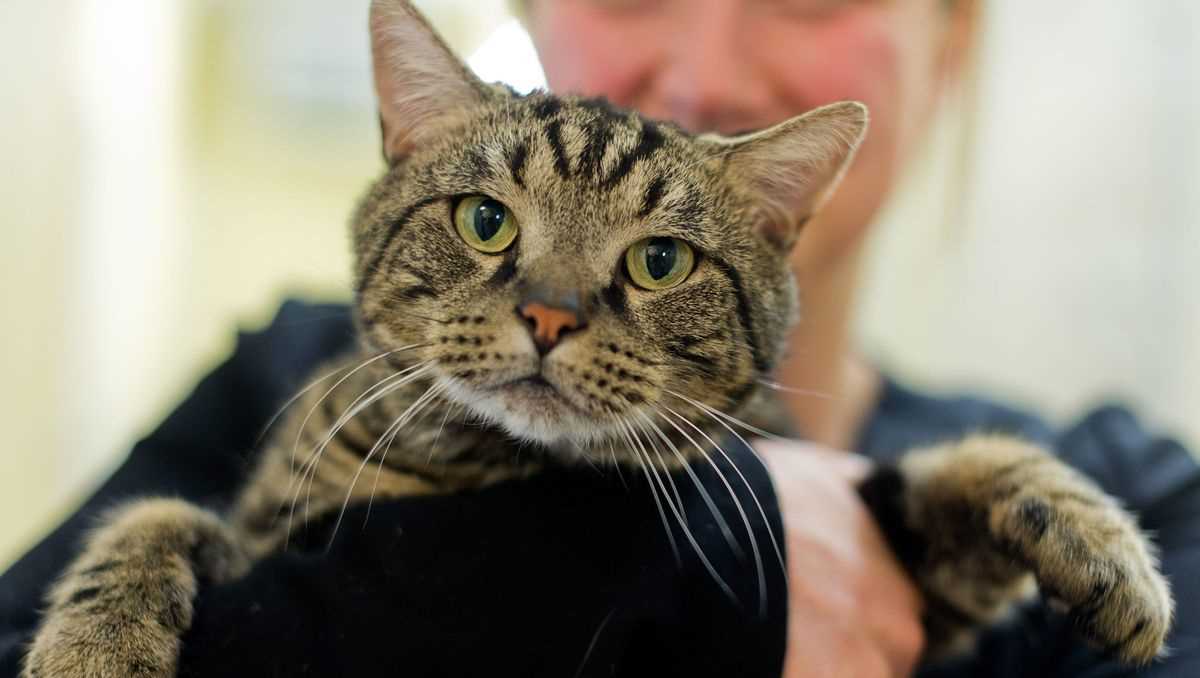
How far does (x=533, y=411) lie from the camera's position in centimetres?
76

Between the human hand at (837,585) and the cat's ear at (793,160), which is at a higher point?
the cat's ear at (793,160)

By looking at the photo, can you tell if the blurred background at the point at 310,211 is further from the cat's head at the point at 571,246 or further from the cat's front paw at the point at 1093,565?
the cat's front paw at the point at 1093,565

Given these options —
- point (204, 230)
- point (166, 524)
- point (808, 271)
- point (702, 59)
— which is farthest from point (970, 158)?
point (204, 230)

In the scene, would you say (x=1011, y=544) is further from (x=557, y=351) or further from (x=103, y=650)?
(x=103, y=650)

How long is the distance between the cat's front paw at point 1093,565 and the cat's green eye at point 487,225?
0.61 m

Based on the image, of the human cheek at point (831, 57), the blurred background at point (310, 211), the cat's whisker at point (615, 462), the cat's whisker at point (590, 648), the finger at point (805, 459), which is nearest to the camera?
the cat's whisker at point (590, 648)

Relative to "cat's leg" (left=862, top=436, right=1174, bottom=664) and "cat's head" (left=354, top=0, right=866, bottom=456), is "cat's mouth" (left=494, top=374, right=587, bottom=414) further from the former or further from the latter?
"cat's leg" (left=862, top=436, right=1174, bottom=664)

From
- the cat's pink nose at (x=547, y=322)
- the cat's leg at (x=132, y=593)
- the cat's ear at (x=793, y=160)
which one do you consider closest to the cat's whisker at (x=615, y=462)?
the cat's pink nose at (x=547, y=322)

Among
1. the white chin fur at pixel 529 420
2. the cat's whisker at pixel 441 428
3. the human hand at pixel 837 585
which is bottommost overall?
the human hand at pixel 837 585

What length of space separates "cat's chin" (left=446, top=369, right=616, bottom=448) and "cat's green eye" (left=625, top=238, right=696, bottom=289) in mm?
154

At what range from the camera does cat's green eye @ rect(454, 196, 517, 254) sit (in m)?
0.83

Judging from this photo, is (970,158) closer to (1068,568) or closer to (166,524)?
(1068,568)

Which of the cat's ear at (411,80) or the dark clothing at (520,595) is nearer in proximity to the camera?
the dark clothing at (520,595)

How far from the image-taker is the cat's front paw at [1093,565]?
2.63 ft
